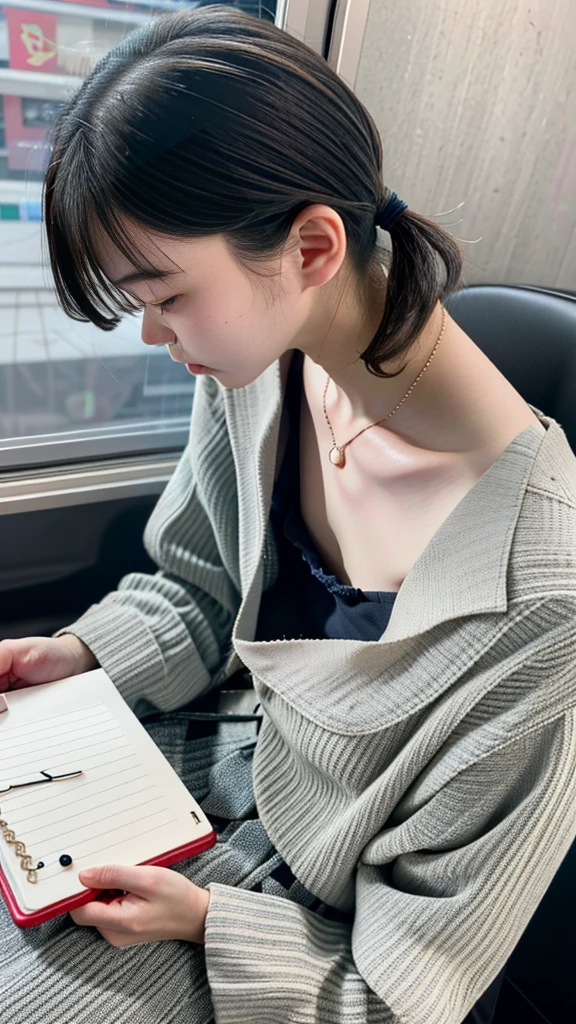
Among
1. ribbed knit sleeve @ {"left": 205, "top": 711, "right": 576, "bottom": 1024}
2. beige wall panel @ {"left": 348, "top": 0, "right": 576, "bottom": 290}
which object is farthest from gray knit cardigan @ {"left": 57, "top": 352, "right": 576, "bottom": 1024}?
beige wall panel @ {"left": 348, "top": 0, "right": 576, "bottom": 290}

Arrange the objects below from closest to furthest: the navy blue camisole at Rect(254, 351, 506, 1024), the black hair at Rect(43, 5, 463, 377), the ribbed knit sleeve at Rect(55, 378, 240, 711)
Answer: the black hair at Rect(43, 5, 463, 377) → the navy blue camisole at Rect(254, 351, 506, 1024) → the ribbed knit sleeve at Rect(55, 378, 240, 711)

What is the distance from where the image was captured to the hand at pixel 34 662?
2.77ft

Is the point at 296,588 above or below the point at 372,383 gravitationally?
below

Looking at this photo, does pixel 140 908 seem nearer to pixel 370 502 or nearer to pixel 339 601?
pixel 339 601

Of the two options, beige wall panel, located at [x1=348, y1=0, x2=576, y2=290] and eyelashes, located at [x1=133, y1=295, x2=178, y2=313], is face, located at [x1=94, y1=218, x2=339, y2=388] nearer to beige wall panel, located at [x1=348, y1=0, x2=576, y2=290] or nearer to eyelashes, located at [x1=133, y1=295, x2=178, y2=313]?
eyelashes, located at [x1=133, y1=295, x2=178, y2=313]

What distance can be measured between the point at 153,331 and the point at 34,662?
40 cm

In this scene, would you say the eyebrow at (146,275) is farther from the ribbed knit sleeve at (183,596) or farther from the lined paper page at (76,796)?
the lined paper page at (76,796)

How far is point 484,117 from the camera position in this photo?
999mm

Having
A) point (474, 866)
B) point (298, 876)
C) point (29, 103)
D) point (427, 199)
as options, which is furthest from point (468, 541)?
point (29, 103)

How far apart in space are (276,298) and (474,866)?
1.64 feet

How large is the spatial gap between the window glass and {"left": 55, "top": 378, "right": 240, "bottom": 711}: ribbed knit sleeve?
18 cm

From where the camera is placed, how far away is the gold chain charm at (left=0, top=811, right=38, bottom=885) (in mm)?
642

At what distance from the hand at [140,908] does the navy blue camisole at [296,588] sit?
0.14 m

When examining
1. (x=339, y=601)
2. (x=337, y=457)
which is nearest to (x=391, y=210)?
(x=337, y=457)
